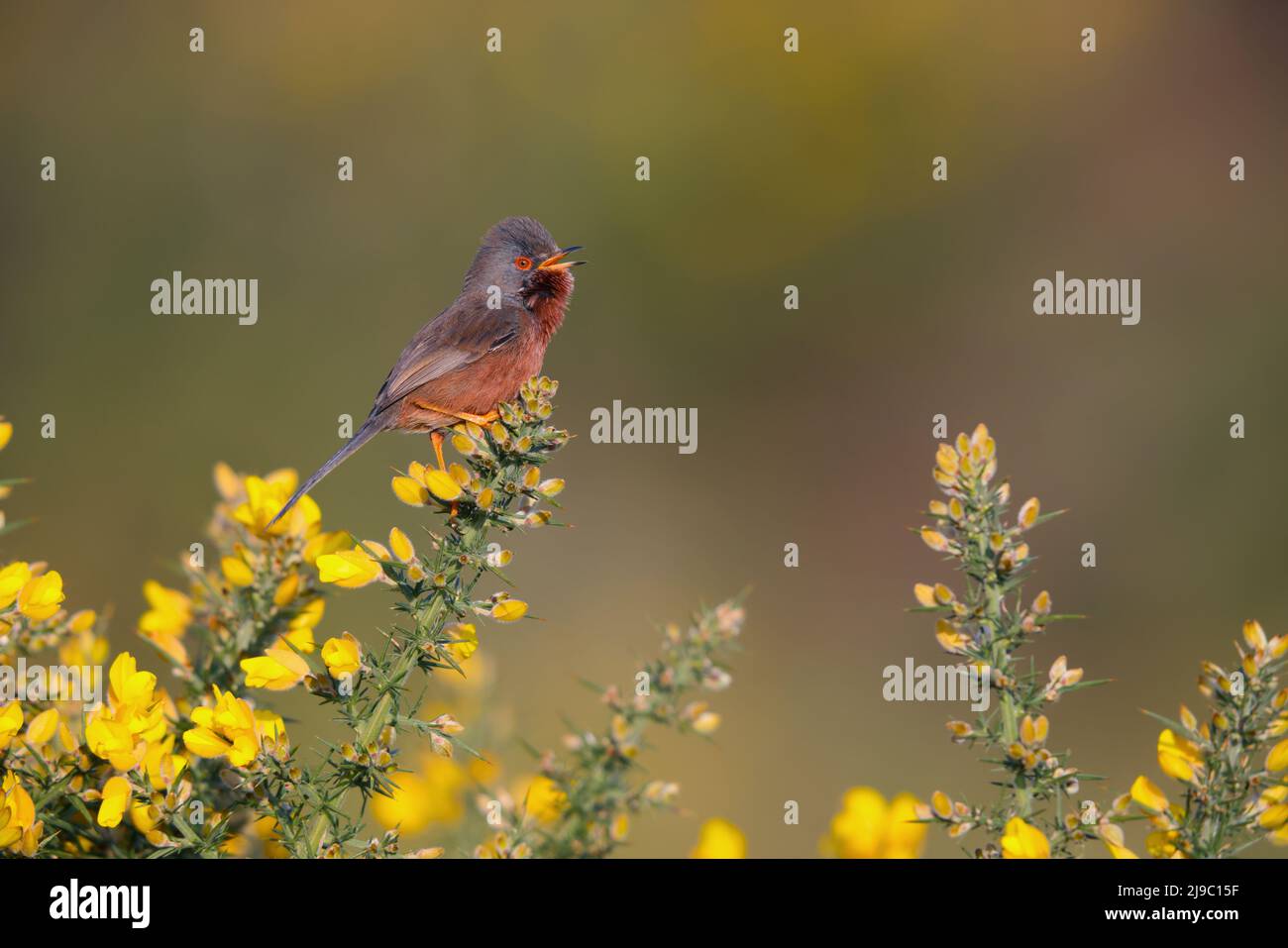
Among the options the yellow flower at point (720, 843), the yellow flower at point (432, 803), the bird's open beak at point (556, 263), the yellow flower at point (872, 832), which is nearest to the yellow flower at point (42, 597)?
the yellow flower at point (720, 843)

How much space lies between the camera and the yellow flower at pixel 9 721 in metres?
1.83

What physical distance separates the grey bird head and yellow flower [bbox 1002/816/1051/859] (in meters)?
3.33

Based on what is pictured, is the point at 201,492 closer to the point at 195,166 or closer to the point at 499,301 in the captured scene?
the point at 195,166

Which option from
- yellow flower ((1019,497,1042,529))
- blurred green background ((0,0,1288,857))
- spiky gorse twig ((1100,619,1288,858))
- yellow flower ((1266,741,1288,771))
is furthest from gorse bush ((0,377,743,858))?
blurred green background ((0,0,1288,857))

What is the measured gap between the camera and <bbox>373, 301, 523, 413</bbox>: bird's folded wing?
433 centimetres

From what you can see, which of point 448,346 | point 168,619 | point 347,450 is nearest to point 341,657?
point 168,619

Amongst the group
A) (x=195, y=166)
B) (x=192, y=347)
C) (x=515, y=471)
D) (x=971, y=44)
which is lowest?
(x=515, y=471)

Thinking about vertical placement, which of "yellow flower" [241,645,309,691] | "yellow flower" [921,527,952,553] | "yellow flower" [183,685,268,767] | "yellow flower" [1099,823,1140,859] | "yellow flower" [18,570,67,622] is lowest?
"yellow flower" [1099,823,1140,859]

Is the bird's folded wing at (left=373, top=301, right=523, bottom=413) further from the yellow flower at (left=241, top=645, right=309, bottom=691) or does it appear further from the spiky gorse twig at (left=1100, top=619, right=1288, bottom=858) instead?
the spiky gorse twig at (left=1100, top=619, right=1288, bottom=858)

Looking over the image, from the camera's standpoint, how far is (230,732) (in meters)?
2.00

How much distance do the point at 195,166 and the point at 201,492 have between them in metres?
3.13

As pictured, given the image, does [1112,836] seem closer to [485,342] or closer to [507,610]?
[507,610]

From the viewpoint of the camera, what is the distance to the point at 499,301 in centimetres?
464

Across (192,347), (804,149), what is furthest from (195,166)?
(804,149)
